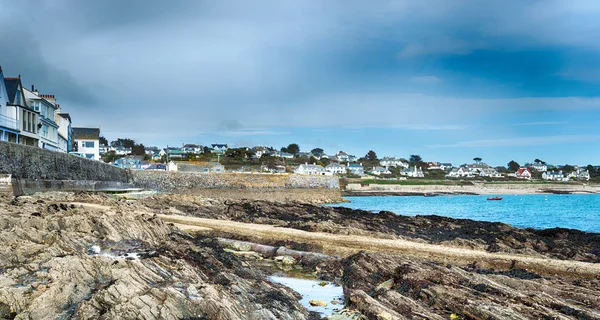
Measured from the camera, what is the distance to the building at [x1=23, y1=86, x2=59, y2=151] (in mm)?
43656

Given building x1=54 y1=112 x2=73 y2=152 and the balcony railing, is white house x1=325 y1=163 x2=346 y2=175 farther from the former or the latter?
the balcony railing

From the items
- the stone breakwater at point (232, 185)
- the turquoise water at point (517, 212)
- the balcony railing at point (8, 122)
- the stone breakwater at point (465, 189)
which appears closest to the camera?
the balcony railing at point (8, 122)

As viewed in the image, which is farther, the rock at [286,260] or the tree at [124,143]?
the tree at [124,143]

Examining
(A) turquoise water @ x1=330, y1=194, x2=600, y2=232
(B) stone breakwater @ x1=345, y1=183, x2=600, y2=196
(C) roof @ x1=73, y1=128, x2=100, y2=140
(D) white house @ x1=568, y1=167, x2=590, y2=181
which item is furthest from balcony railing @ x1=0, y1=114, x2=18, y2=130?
Result: (D) white house @ x1=568, y1=167, x2=590, y2=181

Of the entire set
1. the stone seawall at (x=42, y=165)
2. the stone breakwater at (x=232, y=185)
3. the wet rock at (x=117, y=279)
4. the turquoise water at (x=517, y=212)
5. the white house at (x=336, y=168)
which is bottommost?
the turquoise water at (x=517, y=212)

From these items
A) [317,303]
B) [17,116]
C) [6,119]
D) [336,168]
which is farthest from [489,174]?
[317,303]

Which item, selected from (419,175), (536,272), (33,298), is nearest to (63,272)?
(33,298)

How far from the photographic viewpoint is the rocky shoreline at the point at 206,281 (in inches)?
305

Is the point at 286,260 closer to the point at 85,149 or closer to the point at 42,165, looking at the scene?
A: the point at 42,165

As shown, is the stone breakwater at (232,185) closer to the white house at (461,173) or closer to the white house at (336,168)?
the white house at (336,168)

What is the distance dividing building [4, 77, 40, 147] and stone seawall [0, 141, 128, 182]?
535 cm

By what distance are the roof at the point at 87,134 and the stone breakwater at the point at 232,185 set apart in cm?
1457

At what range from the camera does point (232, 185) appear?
59.1 meters

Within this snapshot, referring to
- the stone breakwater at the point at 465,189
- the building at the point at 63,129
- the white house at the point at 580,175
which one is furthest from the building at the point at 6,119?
the white house at the point at 580,175
